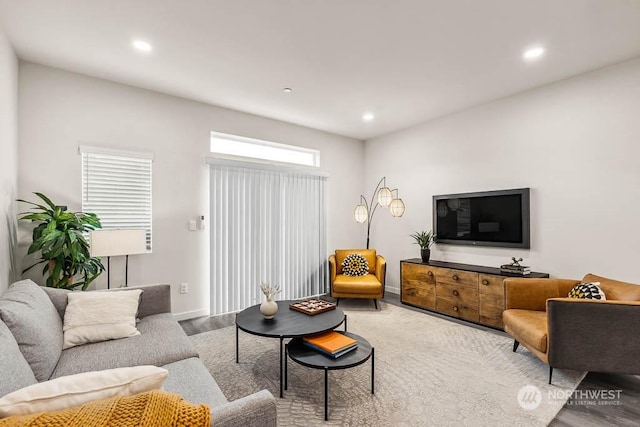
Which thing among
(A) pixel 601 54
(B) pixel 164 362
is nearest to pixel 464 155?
(A) pixel 601 54

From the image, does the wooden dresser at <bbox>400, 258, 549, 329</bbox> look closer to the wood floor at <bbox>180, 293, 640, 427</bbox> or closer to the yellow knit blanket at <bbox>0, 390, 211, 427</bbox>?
the wood floor at <bbox>180, 293, 640, 427</bbox>

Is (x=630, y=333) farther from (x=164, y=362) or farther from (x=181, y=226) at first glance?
(x=181, y=226)

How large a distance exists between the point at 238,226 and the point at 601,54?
14.1 ft

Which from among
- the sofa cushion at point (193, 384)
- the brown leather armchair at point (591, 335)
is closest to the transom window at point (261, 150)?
the sofa cushion at point (193, 384)

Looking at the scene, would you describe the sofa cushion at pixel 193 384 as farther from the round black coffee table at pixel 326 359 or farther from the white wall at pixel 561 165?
the white wall at pixel 561 165

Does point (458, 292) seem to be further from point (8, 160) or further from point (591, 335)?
point (8, 160)

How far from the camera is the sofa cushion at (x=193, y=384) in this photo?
1465 mm

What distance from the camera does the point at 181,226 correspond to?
376cm

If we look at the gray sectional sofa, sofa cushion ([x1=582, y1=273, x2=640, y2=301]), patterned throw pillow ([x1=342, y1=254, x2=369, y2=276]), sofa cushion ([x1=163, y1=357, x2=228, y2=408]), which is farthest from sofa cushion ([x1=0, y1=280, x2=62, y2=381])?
sofa cushion ([x1=582, y1=273, x2=640, y2=301])

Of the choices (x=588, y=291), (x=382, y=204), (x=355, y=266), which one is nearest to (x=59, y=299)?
(x=355, y=266)

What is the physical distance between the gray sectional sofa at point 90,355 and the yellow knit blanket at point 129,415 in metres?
0.11

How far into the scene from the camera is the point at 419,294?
4230mm

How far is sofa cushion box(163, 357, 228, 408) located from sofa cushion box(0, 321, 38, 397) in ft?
1.86

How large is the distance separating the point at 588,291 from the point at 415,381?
1669mm
